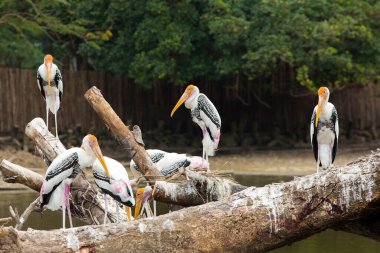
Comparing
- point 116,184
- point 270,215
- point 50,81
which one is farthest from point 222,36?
point 270,215

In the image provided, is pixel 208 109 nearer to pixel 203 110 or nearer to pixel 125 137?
pixel 203 110

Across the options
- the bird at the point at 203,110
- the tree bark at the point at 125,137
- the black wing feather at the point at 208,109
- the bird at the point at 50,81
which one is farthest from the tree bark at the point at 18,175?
the bird at the point at 50,81

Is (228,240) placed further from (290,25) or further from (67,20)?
(67,20)

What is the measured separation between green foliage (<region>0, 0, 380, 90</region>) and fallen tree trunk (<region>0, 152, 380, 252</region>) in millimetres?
13908

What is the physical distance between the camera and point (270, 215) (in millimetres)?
5840

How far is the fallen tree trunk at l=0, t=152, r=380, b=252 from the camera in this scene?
571 centimetres

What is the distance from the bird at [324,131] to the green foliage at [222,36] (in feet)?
32.8

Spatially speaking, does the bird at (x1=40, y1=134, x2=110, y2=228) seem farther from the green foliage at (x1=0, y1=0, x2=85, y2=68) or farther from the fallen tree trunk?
the green foliage at (x1=0, y1=0, x2=85, y2=68)

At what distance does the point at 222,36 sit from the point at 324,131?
10944 millimetres

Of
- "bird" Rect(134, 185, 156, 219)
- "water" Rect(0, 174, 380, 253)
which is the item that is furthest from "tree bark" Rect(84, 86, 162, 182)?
"water" Rect(0, 174, 380, 253)

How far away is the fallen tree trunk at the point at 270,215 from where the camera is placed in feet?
18.7

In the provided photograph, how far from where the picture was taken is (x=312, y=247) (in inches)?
418

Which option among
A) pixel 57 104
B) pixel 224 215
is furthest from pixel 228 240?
pixel 57 104

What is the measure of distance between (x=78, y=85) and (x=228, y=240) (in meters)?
17.4
